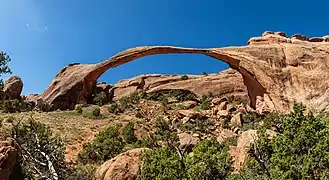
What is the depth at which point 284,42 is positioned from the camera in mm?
27422

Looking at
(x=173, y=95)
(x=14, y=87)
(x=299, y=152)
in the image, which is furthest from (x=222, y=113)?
(x=14, y=87)

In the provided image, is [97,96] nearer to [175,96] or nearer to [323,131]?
[175,96]

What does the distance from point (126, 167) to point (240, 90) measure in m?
31.1

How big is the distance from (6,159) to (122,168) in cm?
425

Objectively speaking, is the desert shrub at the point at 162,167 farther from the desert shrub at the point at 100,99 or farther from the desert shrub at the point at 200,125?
the desert shrub at the point at 100,99

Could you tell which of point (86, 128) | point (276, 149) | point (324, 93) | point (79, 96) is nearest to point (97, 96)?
point (79, 96)

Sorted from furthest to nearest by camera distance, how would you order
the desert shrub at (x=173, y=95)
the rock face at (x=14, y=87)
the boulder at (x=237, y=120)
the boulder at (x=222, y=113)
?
1. the desert shrub at (x=173, y=95)
2. the rock face at (x=14, y=87)
3. the boulder at (x=222, y=113)
4. the boulder at (x=237, y=120)

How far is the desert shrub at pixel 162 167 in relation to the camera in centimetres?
1241

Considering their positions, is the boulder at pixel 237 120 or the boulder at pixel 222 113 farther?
the boulder at pixel 222 113

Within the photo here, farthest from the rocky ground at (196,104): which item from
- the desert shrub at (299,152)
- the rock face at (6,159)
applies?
the desert shrub at (299,152)

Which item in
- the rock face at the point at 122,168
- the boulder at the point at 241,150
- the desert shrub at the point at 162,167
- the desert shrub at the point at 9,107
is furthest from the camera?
the desert shrub at the point at 9,107

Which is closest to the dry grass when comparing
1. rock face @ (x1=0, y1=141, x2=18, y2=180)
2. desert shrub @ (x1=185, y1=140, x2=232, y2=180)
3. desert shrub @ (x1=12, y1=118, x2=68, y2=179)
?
desert shrub @ (x1=12, y1=118, x2=68, y2=179)

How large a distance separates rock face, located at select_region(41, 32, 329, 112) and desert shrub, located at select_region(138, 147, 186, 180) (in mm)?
12347

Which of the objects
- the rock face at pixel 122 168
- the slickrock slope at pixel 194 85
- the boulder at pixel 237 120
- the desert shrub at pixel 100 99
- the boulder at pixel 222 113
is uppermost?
the slickrock slope at pixel 194 85
